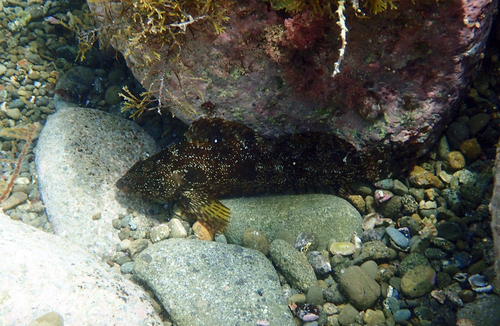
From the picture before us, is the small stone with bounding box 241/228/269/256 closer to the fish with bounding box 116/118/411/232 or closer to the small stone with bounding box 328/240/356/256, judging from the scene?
the fish with bounding box 116/118/411/232

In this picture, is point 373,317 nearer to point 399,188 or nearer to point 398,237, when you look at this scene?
point 398,237

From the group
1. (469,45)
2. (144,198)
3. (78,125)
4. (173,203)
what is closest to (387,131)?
(469,45)

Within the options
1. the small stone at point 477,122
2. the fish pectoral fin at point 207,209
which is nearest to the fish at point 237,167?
the fish pectoral fin at point 207,209

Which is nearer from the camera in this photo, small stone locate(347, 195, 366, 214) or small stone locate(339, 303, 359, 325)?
small stone locate(339, 303, 359, 325)

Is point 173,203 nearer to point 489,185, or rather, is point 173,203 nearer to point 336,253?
point 336,253

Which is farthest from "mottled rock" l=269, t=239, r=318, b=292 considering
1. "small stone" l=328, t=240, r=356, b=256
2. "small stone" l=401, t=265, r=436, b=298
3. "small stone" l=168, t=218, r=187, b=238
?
"small stone" l=168, t=218, r=187, b=238

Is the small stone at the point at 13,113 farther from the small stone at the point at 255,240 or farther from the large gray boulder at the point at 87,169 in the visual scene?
the small stone at the point at 255,240
